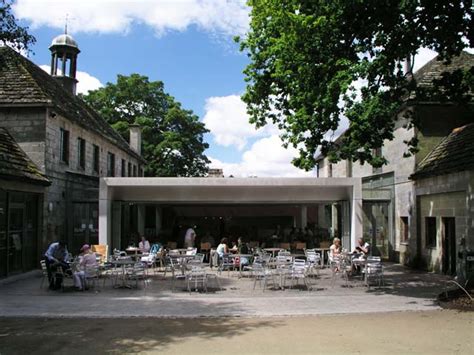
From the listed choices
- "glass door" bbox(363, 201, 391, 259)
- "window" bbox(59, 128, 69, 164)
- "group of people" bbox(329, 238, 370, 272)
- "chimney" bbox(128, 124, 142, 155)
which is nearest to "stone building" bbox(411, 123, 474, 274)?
"group of people" bbox(329, 238, 370, 272)

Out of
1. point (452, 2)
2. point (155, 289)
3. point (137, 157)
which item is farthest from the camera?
point (137, 157)

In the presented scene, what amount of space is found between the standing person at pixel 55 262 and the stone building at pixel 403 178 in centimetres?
1135

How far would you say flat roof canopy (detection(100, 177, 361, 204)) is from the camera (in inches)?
720

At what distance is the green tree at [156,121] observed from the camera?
41.5 meters

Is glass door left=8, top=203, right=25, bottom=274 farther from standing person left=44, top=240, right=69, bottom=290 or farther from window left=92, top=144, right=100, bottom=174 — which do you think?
window left=92, top=144, right=100, bottom=174

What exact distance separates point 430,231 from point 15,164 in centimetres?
1477

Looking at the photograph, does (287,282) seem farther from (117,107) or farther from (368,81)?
(117,107)

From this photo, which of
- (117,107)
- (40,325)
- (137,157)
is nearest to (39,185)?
(40,325)

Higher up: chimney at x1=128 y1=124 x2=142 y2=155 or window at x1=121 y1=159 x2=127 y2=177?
chimney at x1=128 y1=124 x2=142 y2=155

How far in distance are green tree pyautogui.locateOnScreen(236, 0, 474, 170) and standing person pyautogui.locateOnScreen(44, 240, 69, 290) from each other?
7280 millimetres

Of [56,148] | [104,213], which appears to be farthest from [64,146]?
[104,213]

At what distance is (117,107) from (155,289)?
3168 centimetres

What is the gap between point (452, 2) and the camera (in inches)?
451

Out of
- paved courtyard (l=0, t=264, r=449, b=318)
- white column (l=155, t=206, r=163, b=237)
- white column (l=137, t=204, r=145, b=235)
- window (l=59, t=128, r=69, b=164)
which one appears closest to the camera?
paved courtyard (l=0, t=264, r=449, b=318)
